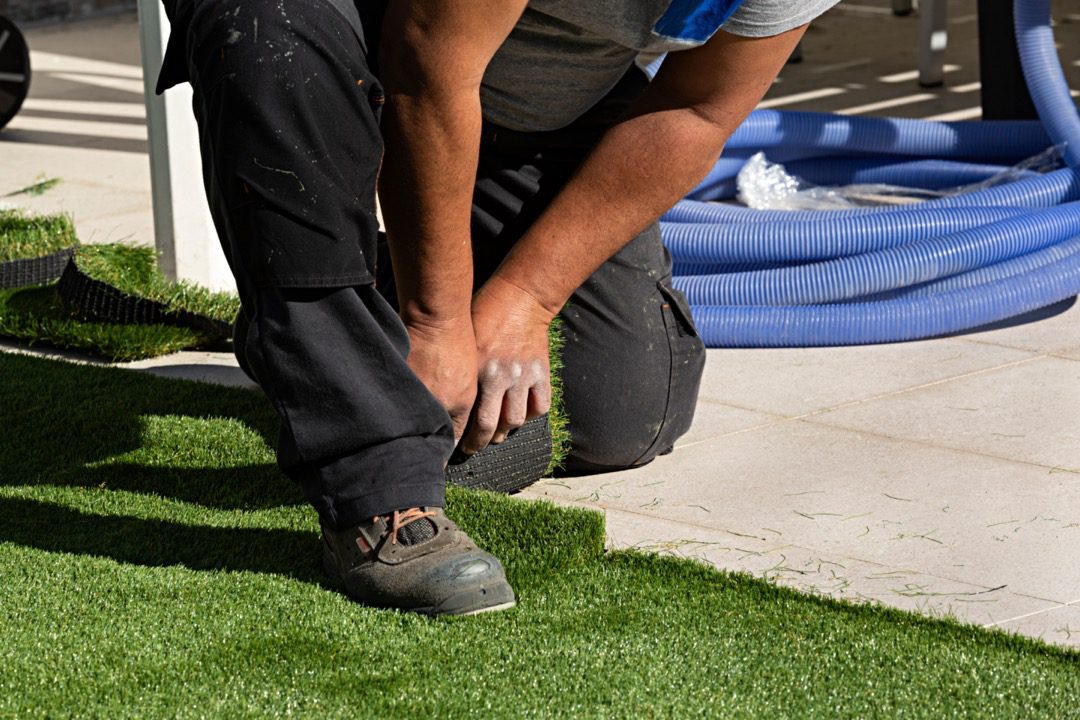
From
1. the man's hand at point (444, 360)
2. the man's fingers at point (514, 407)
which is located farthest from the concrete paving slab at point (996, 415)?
the man's hand at point (444, 360)

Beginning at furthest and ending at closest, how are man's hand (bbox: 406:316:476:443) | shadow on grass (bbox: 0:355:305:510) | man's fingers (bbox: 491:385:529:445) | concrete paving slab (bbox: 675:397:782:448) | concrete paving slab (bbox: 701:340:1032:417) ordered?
concrete paving slab (bbox: 701:340:1032:417), concrete paving slab (bbox: 675:397:782:448), shadow on grass (bbox: 0:355:305:510), man's fingers (bbox: 491:385:529:445), man's hand (bbox: 406:316:476:443)

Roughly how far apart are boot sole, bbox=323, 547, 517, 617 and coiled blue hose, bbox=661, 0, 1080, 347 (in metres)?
1.59

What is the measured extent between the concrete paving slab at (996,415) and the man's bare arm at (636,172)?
2.69 feet

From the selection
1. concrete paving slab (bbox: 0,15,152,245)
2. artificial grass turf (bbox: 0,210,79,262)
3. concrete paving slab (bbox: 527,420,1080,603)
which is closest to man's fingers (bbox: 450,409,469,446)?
concrete paving slab (bbox: 527,420,1080,603)

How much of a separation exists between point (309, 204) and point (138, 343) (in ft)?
5.06

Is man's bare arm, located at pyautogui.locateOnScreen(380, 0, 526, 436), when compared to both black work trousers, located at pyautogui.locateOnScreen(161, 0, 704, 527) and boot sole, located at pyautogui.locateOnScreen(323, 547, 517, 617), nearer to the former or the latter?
black work trousers, located at pyautogui.locateOnScreen(161, 0, 704, 527)

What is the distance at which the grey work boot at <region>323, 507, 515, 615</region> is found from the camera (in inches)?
77.3

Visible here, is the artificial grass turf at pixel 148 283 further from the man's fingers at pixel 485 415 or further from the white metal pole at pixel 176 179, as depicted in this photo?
the man's fingers at pixel 485 415

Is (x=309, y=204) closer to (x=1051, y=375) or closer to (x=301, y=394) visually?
(x=301, y=394)

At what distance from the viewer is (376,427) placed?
6.31 feet

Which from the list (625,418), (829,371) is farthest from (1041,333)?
(625,418)

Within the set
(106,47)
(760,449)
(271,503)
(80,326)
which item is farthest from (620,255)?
(106,47)

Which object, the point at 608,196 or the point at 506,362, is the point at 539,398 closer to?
the point at 506,362

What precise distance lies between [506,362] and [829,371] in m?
1.32
